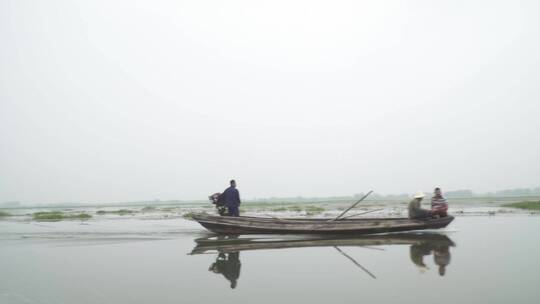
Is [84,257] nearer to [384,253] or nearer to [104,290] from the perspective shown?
[104,290]

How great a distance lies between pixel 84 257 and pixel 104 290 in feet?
16.4

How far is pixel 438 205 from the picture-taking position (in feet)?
52.0

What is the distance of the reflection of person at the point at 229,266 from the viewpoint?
931 cm

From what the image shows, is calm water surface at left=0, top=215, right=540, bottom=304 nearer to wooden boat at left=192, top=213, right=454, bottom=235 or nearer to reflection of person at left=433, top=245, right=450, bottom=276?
reflection of person at left=433, top=245, right=450, bottom=276

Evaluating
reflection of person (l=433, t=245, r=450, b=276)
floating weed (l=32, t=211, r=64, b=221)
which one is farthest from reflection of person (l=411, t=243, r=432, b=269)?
floating weed (l=32, t=211, r=64, b=221)

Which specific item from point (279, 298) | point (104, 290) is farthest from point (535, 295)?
point (104, 290)

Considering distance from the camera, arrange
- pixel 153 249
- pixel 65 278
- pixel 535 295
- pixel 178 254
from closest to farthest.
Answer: pixel 535 295, pixel 65 278, pixel 178 254, pixel 153 249

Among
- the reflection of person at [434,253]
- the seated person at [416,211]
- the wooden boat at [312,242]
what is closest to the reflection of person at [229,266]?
the wooden boat at [312,242]

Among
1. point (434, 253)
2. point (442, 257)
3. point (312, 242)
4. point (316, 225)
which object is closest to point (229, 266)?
point (312, 242)

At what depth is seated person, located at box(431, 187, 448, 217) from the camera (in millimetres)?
15703

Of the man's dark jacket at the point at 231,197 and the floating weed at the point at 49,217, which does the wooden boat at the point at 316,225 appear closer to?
the man's dark jacket at the point at 231,197

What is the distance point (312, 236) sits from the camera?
1627cm

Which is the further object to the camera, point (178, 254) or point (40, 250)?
point (40, 250)

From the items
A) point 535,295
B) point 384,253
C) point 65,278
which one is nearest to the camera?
point 535,295
